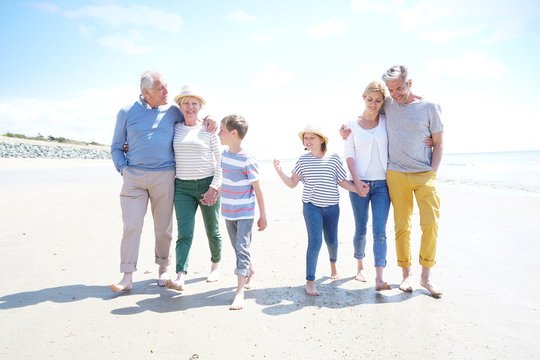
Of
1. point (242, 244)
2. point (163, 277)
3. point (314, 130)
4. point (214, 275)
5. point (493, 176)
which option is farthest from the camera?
point (493, 176)

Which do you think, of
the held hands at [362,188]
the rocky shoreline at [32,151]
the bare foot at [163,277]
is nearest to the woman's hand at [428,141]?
the held hands at [362,188]

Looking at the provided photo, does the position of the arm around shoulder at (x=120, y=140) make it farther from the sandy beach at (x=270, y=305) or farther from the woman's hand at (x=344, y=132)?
the woman's hand at (x=344, y=132)

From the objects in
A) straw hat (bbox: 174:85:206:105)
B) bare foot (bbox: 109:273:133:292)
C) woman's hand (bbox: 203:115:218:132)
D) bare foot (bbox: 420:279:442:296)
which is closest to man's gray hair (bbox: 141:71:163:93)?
straw hat (bbox: 174:85:206:105)

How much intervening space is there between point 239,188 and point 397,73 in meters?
2.02

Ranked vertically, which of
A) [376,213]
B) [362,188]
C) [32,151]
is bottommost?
[376,213]

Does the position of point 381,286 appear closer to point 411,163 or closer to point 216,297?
point 411,163

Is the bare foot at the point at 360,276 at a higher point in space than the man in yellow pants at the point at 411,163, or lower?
lower

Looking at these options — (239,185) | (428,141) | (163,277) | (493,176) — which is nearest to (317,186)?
(239,185)

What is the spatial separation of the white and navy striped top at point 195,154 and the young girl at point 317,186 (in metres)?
0.74

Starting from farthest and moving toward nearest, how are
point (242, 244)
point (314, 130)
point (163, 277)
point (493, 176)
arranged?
point (493, 176) < point (163, 277) < point (314, 130) < point (242, 244)

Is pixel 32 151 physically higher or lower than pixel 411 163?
higher

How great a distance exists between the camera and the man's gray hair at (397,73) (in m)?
3.64

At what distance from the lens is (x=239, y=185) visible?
3.58 metres

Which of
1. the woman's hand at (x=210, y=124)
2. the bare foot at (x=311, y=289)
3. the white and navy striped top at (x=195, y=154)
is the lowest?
the bare foot at (x=311, y=289)
